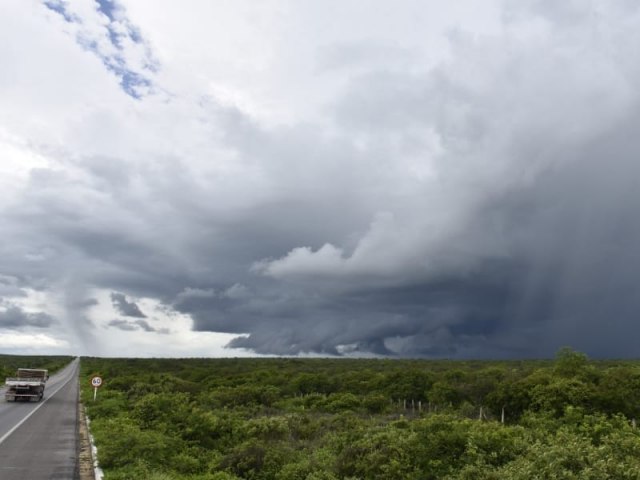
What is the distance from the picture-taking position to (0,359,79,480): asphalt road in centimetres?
1608

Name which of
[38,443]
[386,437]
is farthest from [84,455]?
[386,437]

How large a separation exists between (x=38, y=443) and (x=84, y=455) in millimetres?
3612

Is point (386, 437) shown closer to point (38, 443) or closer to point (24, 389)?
point (38, 443)

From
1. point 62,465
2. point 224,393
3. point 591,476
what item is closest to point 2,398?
point 224,393

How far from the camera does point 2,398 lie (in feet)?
146

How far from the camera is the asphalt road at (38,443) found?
1608cm

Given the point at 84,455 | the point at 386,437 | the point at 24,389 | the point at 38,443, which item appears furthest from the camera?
the point at 24,389

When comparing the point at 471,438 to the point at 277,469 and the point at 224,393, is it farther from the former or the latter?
the point at 224,393

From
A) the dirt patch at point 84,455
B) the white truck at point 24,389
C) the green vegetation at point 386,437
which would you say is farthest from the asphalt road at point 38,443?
the white truck at point 24,389

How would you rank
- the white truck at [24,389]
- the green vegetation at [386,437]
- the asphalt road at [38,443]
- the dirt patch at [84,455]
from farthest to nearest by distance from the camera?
the white truck at [24,389]
the asphalt road at [38,443]
the dirt patch at [84,455]
the green vegetation at [386,437]

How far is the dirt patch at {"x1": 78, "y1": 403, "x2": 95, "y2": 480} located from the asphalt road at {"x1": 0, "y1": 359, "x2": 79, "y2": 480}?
188 mm

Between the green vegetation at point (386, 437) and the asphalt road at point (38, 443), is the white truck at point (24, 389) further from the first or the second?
the green vegetation at point (386, 437)

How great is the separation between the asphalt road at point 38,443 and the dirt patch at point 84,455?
7.4 inches

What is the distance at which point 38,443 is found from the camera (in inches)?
846
